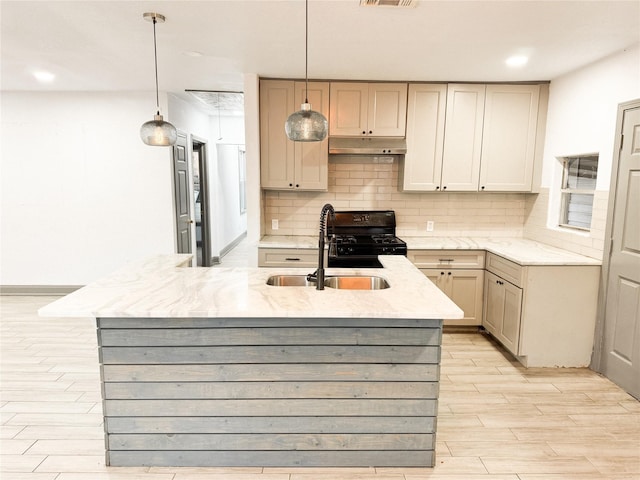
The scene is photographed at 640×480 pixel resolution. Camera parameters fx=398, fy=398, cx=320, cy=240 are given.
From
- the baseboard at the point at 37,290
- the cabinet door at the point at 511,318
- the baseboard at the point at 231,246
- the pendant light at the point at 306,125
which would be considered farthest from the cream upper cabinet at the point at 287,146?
the baseboard at the point at 231,246

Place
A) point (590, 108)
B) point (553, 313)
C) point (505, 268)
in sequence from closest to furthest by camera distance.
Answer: point (553, 313)
point (590, 108)
point (505, 268)

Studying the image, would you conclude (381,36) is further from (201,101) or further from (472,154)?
(201,101)

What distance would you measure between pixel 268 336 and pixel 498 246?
2675 mm

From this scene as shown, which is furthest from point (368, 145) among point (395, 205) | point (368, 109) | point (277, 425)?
point (277, 425)

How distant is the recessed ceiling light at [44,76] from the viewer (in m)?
3.86

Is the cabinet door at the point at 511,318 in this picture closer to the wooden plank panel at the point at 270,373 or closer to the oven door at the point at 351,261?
the oven door at the point at 351,261

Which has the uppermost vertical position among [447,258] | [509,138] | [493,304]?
[509,138]

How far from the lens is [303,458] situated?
2.06 m

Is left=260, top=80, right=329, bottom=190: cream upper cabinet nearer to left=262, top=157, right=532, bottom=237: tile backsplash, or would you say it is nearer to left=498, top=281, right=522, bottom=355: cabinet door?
left=262, top=157, right=532, bottom=237: tile backsplash

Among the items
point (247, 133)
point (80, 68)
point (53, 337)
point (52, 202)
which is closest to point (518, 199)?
point (247, 133)

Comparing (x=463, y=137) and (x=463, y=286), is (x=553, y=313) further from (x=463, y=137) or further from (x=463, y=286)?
(x=463, y=137)

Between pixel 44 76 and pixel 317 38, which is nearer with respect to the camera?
pixel 317 38

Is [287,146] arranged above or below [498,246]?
above

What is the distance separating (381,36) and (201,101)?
10.8 ft
